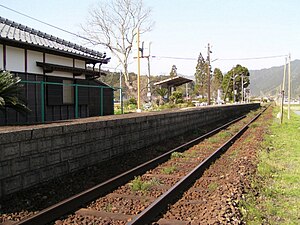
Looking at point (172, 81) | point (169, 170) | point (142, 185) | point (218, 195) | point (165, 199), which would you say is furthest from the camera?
point (172, 81)

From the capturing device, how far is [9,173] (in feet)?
18.6

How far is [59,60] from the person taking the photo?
14.9 meters

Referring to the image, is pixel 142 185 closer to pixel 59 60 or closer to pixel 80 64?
pixel 59 60

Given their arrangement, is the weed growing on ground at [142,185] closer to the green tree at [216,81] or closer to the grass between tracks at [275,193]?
the grass between tracks at [275,193]

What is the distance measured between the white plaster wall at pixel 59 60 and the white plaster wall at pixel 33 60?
48 cm

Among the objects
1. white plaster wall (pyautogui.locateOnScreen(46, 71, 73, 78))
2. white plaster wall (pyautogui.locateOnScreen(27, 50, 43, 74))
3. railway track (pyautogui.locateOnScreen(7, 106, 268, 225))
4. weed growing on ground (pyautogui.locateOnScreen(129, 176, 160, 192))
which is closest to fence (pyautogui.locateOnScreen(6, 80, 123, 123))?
white plaster wall (pyautogui.locateOnScreen(46, 71, 73, 78))

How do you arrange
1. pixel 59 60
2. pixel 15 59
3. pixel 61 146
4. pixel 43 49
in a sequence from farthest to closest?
pixel 59 60 < pixel 43 49 < pixel 15 59 < pixel 61 146

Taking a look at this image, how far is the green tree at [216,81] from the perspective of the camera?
10119cm

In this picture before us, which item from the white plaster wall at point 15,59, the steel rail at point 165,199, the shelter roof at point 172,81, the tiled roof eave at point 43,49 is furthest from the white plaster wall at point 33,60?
the shelter roof at point 172,81

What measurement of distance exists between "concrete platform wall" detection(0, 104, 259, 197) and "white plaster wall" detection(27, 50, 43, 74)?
16.3 ft

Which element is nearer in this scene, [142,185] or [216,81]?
[142,185]

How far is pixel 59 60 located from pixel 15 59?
2.75 metres

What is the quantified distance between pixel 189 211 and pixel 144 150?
19.2ft

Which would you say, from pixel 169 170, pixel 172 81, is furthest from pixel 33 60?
pixel 172 81
